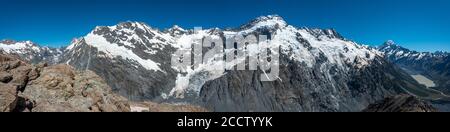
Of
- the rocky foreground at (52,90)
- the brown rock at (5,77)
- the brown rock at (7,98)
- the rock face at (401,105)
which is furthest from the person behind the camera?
the rock face at (401,105)

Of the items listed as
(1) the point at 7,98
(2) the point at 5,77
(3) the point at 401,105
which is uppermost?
(3) the point at 401,105

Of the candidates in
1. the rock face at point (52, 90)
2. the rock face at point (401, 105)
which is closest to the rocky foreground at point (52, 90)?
the rock face at point (52, 90)

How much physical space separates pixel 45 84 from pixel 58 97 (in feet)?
10.8

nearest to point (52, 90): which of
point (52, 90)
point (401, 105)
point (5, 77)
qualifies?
point (52, 90)

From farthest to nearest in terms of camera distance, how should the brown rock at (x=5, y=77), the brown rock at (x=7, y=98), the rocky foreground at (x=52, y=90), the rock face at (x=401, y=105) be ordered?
the rock face at (x=401, y=105) → the brown rock at (x=5, y=77) → the rocky foreground at (x=52, y=90) → the brown rock at (x=7, y=98)

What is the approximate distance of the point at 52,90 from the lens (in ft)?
186

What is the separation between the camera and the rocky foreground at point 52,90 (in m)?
49.1

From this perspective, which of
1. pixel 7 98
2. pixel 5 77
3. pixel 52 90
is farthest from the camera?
pixel 52 90

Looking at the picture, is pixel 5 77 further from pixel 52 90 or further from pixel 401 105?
pixel 401 105

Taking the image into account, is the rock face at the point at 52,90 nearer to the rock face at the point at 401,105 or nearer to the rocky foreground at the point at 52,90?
the rocky foreground at the point at 52,90
